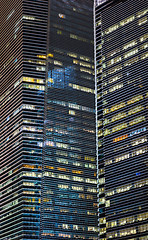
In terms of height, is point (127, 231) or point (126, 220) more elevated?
point (126, 220)

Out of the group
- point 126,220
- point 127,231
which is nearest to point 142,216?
point 126,220

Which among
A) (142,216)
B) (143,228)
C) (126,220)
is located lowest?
(143,228)

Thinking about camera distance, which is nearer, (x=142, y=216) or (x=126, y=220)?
(x=142, y=216)

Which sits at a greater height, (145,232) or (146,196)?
(146,196)

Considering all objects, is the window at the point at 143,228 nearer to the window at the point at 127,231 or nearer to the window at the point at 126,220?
the window at the point at 127,231

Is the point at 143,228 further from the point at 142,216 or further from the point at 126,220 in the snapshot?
the point at 126,220

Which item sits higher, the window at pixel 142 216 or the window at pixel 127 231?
the window at pixel 142 216

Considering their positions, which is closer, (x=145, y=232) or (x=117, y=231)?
(x=145, y=232)

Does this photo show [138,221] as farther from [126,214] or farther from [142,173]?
[142,173]

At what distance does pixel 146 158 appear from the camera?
650 feet

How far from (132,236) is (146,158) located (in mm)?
32097

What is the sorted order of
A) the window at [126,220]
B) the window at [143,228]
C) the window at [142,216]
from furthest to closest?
the window at [126,220] → the window at [142,216] → the window at [143,228]

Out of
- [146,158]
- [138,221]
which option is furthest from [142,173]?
[138,221]

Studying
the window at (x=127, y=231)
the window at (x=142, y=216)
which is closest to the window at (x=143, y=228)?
the window at (x=142, y=216)
